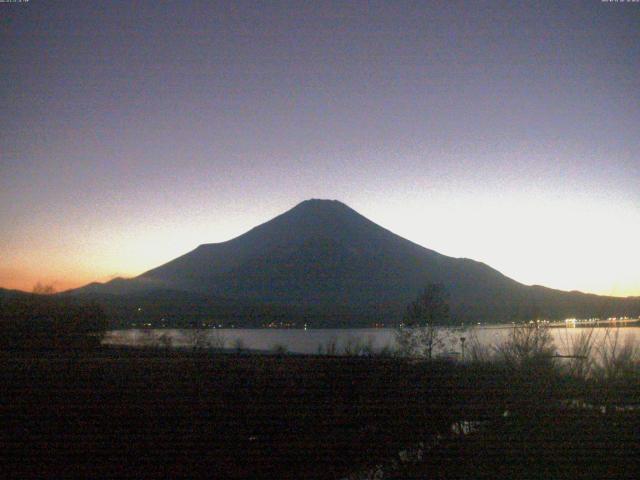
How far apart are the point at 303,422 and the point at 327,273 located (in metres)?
80.7

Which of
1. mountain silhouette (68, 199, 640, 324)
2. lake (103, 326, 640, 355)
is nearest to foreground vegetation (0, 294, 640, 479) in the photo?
lake (103, 326, 640, 355)

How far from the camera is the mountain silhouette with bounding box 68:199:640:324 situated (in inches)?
2815

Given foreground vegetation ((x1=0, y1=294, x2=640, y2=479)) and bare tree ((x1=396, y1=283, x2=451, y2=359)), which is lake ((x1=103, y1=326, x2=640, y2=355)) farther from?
bare tree ((x1=396, y1=283, x2=451, y2=359))

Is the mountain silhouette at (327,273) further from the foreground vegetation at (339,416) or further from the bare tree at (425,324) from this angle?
the foreground vegetation at (339,416)

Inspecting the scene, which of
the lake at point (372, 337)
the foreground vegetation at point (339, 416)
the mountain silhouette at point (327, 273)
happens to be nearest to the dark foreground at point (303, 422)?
the foreground vegetation at point (339, 416)

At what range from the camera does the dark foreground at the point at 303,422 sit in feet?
20.0

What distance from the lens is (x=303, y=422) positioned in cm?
832

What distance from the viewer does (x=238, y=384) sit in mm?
9641

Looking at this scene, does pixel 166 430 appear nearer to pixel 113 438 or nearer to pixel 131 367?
pixel 113 438

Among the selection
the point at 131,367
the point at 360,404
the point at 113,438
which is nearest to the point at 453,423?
the point at 360,404

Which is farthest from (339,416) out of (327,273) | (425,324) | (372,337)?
(327,273)

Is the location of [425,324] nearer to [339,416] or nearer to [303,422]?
[339,416]

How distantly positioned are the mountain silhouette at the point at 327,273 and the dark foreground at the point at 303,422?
48582 millimetres

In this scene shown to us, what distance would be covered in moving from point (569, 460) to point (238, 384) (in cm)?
538
